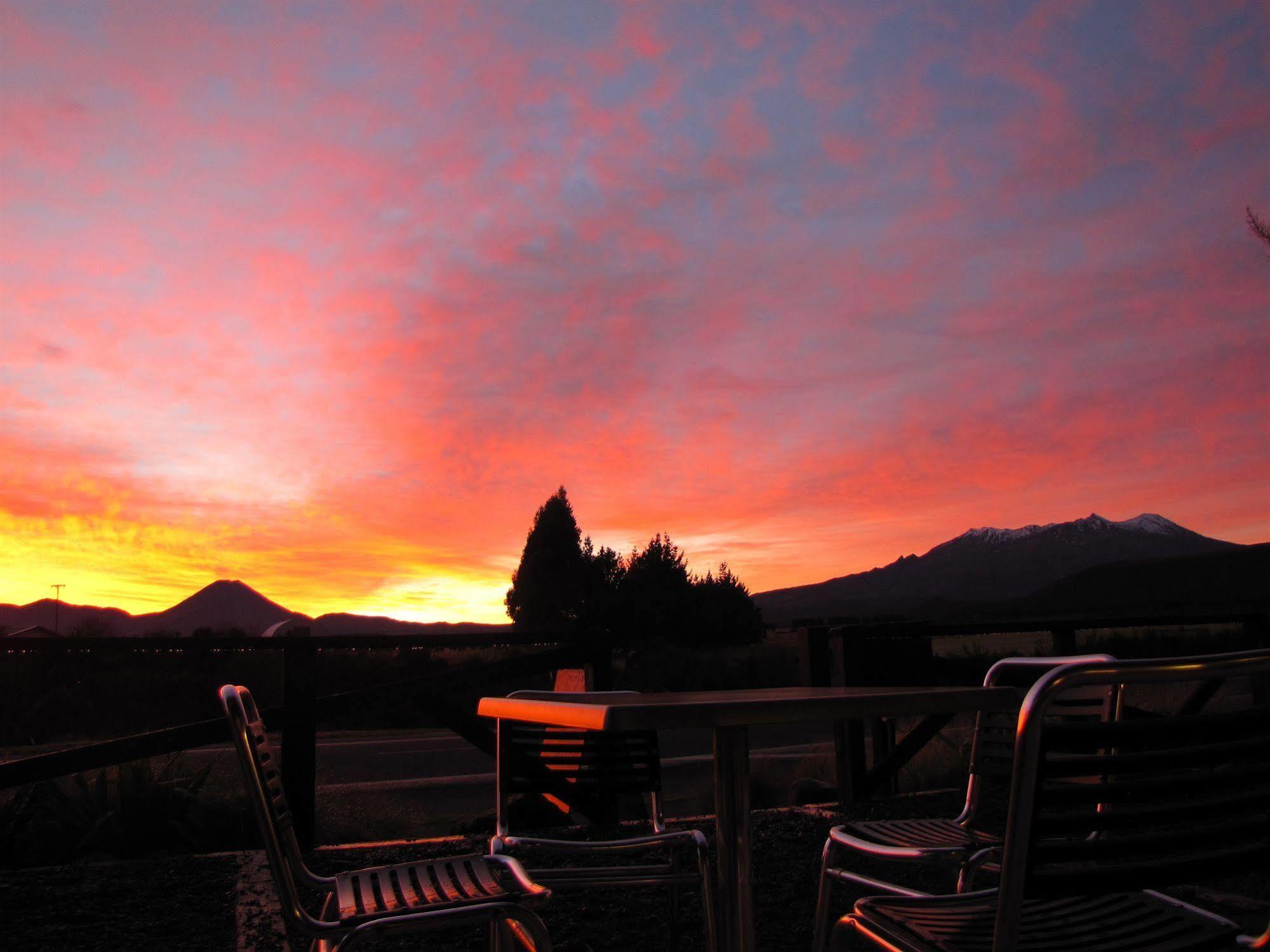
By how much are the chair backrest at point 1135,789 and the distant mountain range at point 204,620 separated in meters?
3.78

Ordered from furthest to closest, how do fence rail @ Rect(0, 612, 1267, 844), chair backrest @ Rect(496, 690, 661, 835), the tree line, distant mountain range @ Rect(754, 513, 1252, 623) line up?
distant mountain range @ Rect(754, 513, 1252, 623)
the tree line
fence rail @ Rect(0, 612, 1267, 844)
chair backrest @ Rect(496, 690, 661, 835)

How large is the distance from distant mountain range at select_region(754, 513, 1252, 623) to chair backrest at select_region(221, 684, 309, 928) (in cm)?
4556

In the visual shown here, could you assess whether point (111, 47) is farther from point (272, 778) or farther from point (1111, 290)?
point (1111, 290)

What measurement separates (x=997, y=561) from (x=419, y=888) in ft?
217

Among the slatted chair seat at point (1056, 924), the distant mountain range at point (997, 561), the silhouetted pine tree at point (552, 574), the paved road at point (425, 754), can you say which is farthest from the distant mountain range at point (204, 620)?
the distant mountain range at point (997, 561)

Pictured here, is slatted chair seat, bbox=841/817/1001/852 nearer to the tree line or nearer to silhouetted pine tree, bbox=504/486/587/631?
the tree line

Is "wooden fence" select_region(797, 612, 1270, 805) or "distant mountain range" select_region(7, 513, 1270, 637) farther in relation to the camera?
"distant mountain range" select_region(7, 513, 1270, 637)

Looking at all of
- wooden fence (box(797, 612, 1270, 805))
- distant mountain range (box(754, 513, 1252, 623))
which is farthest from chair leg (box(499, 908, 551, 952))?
distant mountain range (box(754, 513, 1252, 623))

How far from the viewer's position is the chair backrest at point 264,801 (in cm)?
153

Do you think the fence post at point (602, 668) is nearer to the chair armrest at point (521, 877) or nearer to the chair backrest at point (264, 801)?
the chair armrest at point (521, 877)

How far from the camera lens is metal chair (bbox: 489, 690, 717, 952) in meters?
2.29

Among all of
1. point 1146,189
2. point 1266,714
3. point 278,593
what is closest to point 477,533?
point 278,593

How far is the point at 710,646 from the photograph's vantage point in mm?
32406

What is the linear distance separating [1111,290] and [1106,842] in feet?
29.0
